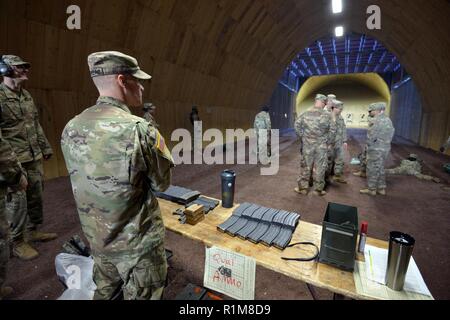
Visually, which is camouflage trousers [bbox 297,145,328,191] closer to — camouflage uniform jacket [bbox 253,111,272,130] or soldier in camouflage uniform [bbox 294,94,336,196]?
soldier in camouflage uniform [bbox 294,94,336,196]

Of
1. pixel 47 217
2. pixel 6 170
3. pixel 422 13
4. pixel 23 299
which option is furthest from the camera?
pixel 422 13

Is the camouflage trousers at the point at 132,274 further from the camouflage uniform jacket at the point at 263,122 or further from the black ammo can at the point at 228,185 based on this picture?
the camouflage uniform jacket at the point at 263,122

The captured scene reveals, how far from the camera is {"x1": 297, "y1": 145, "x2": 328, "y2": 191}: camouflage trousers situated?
4.87 metres

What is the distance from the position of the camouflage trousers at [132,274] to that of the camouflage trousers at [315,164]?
13.6ft

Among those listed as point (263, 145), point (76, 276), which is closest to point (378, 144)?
point (263, 145)

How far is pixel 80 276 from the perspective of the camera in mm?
1917

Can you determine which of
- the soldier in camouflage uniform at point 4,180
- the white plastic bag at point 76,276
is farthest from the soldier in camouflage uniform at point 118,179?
the soldier in camouflage uniform at point 4,180

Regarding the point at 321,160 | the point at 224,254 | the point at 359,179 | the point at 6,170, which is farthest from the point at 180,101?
the point at 224,254

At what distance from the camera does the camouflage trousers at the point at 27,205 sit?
8.66 ft

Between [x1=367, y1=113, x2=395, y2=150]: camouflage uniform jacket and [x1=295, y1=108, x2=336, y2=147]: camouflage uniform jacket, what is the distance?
1.10 meters

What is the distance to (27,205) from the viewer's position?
2967 millimetres

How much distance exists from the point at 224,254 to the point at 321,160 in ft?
12.8
